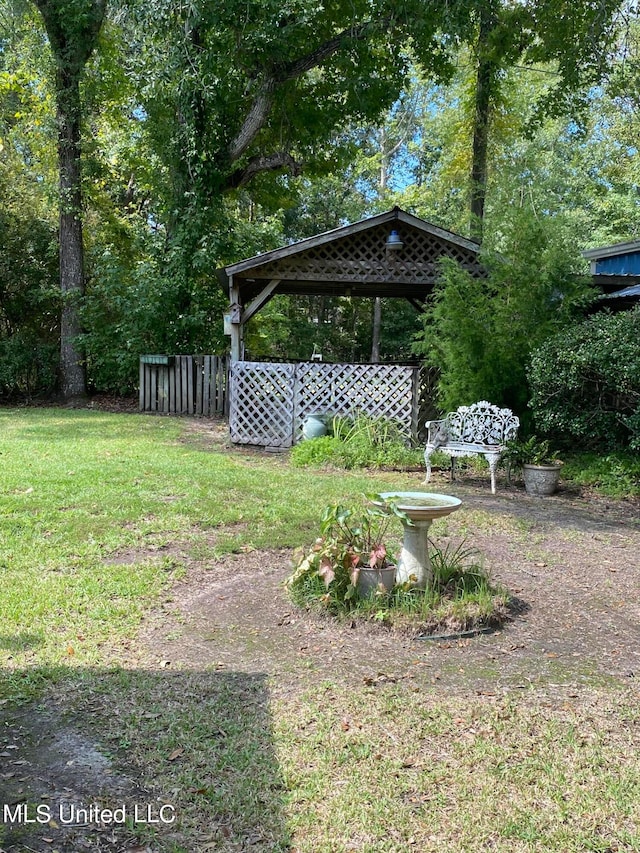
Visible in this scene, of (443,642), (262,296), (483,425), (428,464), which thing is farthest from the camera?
(262,296)

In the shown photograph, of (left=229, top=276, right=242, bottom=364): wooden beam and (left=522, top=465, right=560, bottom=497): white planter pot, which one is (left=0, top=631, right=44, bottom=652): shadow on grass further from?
(left=229, top=276, right=242, bottom=364): wooden beam

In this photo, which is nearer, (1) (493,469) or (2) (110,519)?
(2) (110,519)

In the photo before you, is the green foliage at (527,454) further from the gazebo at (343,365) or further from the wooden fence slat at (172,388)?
the wooden fence slat at (172,388)

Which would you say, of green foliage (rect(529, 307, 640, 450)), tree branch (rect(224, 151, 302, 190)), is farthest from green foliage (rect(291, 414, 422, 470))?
tree branch (rect(224, 151, 302, 190))

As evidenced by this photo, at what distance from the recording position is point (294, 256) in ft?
35.6

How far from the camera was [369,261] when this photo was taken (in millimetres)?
10883

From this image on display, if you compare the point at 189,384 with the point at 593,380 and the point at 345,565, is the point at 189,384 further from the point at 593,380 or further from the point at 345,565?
the point at 345,565

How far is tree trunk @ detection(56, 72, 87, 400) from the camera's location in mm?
15984

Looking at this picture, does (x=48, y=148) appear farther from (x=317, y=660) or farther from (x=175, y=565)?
(x=317, y=660)

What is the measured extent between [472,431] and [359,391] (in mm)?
2448

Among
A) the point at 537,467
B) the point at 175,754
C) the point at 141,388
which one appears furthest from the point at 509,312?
the point at 141,388

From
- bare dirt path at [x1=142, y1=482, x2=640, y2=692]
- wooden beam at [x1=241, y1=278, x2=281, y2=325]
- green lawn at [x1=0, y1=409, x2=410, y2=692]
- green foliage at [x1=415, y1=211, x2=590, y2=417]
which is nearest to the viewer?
bare dirt path at [x1=142, y1=482, x2=640, y2=692]

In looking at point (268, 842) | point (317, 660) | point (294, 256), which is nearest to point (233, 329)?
point (294, 256)

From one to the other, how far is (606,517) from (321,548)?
3.99 m
